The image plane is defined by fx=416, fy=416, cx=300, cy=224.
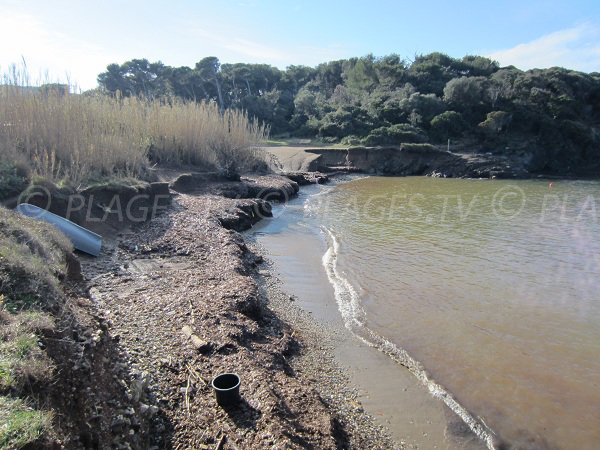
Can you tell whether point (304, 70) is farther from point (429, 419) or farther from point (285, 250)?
point (429, 419)

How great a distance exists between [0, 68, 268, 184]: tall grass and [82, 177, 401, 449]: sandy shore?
2.47 m

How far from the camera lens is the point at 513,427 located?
3.87 m

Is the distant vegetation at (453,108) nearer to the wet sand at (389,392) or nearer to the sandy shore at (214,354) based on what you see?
the sandy shore at (214,354)

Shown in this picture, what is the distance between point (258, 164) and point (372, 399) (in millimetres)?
17864

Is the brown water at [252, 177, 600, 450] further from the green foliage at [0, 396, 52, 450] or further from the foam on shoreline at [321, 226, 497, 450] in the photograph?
the green foliage at [0, 396, 52, 450]

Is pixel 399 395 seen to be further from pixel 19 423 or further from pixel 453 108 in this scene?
pixel 453 108

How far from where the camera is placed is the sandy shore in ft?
9.71

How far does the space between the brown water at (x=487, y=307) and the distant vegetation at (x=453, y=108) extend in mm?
25270

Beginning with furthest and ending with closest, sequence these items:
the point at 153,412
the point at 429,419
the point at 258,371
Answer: the point at 429,419 → the point at 258,371 → the point at 153,412

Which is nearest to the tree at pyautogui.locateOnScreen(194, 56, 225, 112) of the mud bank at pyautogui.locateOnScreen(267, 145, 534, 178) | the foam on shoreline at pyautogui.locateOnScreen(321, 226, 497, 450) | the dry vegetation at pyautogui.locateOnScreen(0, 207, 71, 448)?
the mud bank at pyautogui.locateOnScreen(267, 145, 534, 178)

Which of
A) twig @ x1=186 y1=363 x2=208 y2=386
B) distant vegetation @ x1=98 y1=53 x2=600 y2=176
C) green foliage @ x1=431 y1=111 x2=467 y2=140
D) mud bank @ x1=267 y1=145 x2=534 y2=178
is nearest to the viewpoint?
twig @ x1=186 y1=363 x2=208 y2=386

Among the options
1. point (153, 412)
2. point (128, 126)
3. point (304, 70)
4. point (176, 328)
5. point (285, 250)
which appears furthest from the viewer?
point (304, 70)

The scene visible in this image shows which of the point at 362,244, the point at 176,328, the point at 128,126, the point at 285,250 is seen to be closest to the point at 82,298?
the point at 176,328

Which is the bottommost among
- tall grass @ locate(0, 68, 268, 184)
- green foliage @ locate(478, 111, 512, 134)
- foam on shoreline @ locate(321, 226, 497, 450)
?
foam on shoreline @ locate(321, 226, 497, 450)
